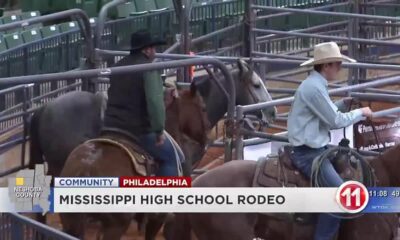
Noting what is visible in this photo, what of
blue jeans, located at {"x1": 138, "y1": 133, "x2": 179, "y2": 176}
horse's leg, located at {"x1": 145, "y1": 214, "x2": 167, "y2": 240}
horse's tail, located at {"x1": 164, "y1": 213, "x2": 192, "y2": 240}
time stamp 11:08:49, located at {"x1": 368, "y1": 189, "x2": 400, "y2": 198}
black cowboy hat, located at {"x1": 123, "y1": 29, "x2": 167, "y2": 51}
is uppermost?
black cowboy hat, located at {"x1": 123, "y1": 29, "x2": 167, "y2": 51}

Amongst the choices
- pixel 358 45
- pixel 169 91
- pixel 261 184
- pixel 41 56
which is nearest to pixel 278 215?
pixel 261 184

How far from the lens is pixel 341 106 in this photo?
9281 mm

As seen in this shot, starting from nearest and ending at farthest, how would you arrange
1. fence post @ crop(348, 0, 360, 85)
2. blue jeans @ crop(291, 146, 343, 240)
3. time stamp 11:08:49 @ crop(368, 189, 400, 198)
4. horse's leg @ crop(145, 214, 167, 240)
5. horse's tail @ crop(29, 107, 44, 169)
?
1. blue jeans @ crop(291, 146, 343, 240)
2. time stamp 11:08:49 @ crop(368, 189, 400, 198)
3. horse's leg @ crop(145, 214, 167, 240)
4. horse's tail @ crop(29, 107, 44, 169)
5. fence post @ crop(348, 0, 360, 85)

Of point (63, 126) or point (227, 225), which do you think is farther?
A: point (63, 126)

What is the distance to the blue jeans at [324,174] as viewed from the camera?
8.51m

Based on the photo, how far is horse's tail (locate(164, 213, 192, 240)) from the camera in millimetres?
8852

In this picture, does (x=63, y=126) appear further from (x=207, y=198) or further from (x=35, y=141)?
A: (x=207, y=198)

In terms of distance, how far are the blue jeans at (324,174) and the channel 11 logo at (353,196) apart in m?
0.07

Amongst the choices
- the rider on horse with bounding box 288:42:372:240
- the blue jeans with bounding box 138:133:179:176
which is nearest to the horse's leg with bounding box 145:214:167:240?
the blue jeans with bounding box 138:133:179:176

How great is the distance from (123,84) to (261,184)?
1450 mm

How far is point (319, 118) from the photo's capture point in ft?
27.6

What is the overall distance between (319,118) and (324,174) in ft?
1.34

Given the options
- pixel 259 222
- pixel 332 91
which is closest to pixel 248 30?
pixel 332 91

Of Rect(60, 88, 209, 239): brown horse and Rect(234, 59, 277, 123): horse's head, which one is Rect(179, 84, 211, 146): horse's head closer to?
Rect(234, 59, 277, 123): horse's head
